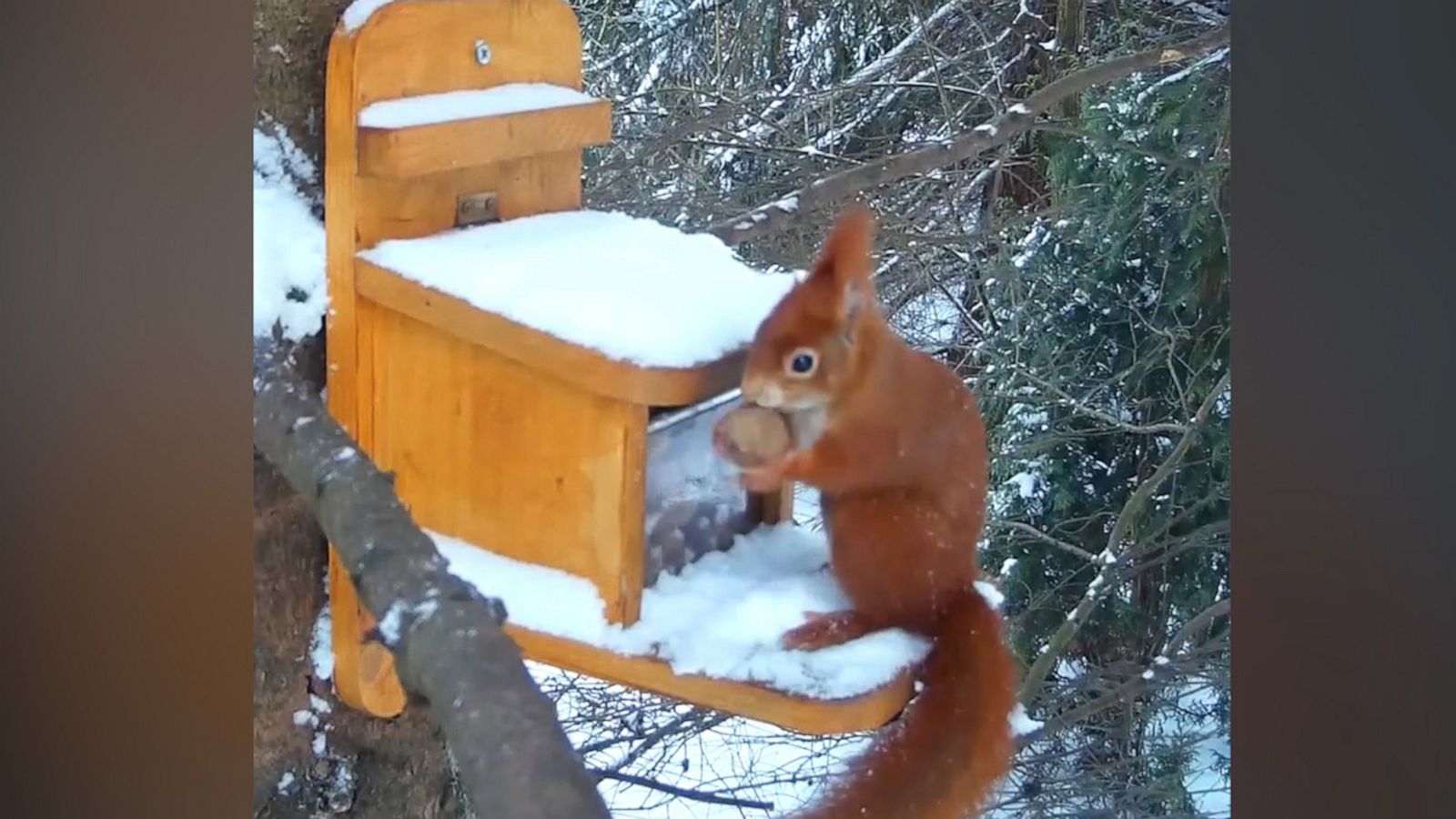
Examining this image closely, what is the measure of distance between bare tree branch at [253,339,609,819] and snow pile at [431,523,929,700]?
0.02m

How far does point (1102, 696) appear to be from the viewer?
1.13m

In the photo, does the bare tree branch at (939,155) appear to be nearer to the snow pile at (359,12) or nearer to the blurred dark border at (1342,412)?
the blurred dark border at (1342,412)

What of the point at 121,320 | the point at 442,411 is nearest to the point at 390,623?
the point at 442,411

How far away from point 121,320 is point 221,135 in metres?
0.14

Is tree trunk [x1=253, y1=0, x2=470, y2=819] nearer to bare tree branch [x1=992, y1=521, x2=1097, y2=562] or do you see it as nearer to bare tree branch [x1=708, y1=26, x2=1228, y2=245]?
bare tree branch [x1=708, y1=26, x2=1228, y2=245]

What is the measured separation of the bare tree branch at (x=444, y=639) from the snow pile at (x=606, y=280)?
13 cm

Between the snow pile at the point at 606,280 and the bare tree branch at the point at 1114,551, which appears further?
the bare tree branch at the point at 1114,551

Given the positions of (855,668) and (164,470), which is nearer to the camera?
(855,668)

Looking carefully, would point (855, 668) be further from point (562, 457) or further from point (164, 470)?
point (164, 470)

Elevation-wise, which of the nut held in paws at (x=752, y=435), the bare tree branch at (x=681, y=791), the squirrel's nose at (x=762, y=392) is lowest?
the bare tree branch at (x=681, y=791)

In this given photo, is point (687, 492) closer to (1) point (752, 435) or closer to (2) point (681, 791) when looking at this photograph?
(1) point (752, 435)

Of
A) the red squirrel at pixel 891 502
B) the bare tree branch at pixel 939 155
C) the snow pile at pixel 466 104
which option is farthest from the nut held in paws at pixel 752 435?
the snow pile at pixel 466 104

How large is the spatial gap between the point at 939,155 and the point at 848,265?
0.14m

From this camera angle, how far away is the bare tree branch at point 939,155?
108 cm
